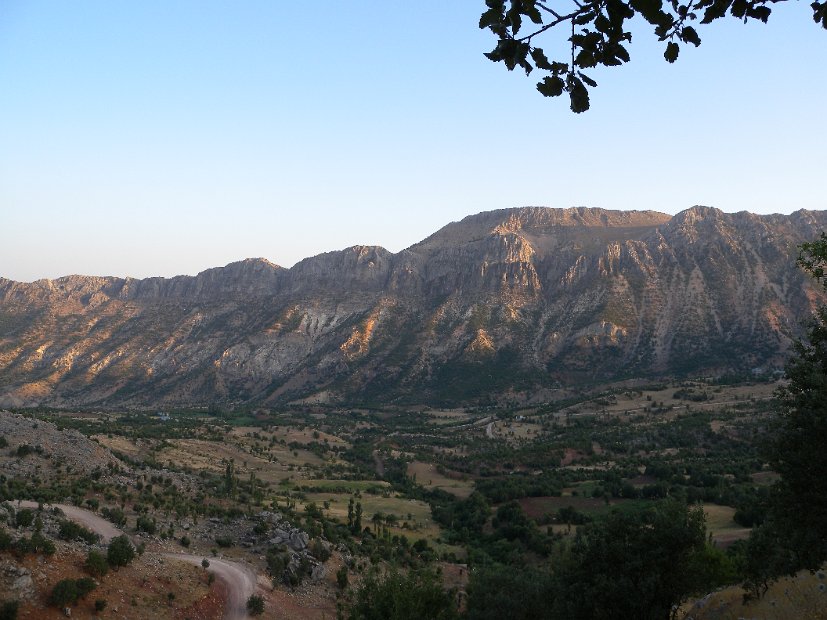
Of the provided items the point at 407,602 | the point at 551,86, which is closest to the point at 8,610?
the point at 407,602

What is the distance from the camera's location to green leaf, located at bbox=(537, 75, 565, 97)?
4.72m

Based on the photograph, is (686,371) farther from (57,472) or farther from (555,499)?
(57,472)

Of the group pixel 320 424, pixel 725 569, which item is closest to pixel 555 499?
pixel 725 569

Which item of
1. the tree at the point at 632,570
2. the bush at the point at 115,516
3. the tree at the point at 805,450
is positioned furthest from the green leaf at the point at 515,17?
the bush at the point at 115,516

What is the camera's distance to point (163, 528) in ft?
115

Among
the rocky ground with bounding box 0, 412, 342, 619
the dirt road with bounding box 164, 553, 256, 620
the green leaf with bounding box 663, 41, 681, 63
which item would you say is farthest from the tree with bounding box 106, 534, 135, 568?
the green leaf with bounding box 663, 41, 681, 63

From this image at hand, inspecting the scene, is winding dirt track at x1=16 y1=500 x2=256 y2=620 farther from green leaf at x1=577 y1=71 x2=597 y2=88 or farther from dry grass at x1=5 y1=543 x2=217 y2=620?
green leaf at x1=577 y1=71 x2=597 y2=88

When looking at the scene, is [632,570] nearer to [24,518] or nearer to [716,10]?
[716,10]

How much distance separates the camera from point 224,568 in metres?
30.5

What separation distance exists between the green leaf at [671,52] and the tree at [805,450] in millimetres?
9614

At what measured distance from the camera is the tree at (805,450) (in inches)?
478

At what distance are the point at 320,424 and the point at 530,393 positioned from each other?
2484 inches

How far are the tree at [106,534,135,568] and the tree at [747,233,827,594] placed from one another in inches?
1050

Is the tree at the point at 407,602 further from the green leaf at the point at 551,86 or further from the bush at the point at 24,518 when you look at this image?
the green leaf at the point at 551,86
